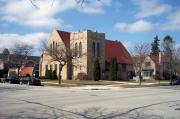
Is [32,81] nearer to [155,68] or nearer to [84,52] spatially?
[84,52]

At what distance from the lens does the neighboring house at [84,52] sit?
6575 cm

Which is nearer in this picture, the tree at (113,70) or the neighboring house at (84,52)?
the neighboring house at (84,52)

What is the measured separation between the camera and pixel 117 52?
76.9 m

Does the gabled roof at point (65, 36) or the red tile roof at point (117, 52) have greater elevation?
the gabled roof at point (65, 36)

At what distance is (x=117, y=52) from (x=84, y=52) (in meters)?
14.0

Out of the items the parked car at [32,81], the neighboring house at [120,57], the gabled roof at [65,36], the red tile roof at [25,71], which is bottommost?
the parked car at [32,81]

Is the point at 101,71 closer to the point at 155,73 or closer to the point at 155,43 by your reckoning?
the point at 155,73

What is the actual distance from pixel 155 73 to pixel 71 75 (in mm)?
26336

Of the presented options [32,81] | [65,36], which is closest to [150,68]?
[65,36]

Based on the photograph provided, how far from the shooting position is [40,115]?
46.4 ft

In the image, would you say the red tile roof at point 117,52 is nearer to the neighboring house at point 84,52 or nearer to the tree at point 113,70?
the neighboring house at point 84,52

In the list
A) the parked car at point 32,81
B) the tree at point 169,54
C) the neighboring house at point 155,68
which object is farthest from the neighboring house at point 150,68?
the parked car at point 32,81

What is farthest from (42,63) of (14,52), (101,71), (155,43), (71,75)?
(155,43)

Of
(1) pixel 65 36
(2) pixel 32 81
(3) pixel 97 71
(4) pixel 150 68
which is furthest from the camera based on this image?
(4) pixel 150 68
